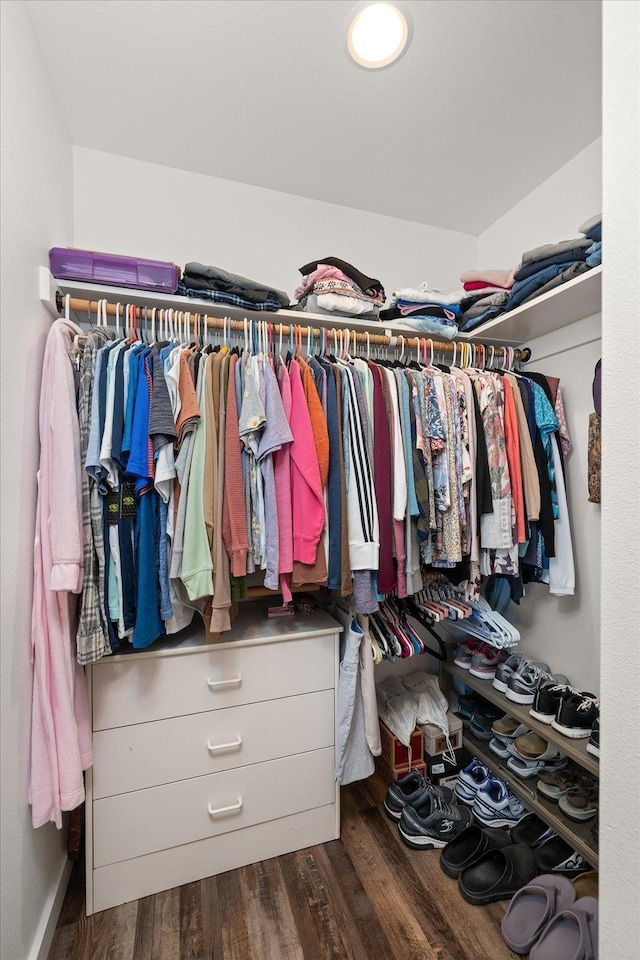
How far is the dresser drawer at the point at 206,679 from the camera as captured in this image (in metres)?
1.25

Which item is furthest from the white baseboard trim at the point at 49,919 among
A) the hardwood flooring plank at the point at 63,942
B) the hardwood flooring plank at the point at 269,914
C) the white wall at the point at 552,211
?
the white wall at the point at 552,211

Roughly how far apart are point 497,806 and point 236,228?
259 centimetres

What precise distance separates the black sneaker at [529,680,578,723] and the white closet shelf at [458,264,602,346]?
1.44 meters

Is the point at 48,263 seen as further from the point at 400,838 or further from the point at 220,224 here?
the point at 400,838

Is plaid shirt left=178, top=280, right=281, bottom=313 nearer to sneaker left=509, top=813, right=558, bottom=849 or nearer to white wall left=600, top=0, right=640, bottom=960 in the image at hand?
white wall left=600, top=0, right=640, bottom=960

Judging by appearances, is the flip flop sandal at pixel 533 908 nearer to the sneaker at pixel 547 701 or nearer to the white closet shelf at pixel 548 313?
the sneaker at pixel 547 701

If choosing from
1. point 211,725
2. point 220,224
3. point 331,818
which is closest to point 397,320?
point 220,224

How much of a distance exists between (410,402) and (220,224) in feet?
3.83

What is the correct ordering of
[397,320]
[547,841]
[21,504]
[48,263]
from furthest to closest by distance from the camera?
[397,320] < [547,841] < [48,263] < [21,504]

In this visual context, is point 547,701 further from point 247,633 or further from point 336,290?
point 336,290

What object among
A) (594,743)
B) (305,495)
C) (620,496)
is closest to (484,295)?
(305,495)

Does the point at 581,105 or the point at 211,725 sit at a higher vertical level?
the point at 581,105

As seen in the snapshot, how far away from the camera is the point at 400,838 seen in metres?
1.50

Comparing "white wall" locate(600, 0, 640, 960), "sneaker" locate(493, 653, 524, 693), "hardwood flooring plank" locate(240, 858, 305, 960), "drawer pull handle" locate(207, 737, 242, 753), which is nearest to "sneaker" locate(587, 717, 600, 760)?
"sneaker" locate(493, 653, 524, 693)
